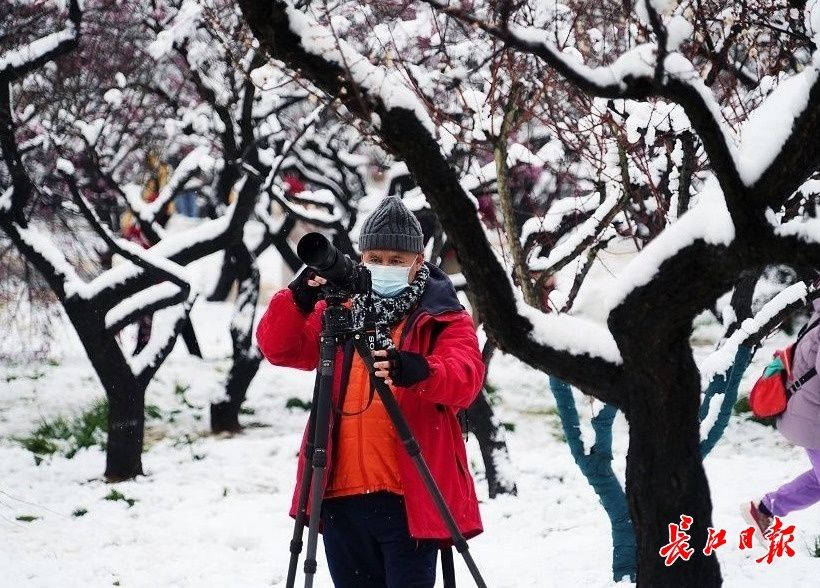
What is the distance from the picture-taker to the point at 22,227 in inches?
314

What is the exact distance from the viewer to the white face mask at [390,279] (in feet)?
10.7

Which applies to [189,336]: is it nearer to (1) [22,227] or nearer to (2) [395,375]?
(1) [22,227]

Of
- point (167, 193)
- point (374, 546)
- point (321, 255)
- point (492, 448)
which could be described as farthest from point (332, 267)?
point (167, 193)

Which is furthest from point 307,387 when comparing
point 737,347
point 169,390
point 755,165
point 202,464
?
point 755,165

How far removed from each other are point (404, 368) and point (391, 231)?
1.98 ft

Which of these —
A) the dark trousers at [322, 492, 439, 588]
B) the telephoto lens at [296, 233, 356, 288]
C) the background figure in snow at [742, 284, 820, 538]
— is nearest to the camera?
the telephoto lens at [296, 233, 356, 288]

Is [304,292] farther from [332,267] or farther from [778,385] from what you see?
[778,385]

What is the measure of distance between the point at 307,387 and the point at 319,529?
7909 millimetres

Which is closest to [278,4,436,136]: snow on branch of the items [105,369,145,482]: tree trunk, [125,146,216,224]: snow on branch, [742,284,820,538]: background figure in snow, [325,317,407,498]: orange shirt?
[325,317,407,498]: orange shirt

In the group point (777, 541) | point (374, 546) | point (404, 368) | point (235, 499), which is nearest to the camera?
point (404, 368)

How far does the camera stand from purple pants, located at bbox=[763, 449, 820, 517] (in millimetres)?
4328

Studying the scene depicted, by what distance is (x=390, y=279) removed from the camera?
3.28 metres

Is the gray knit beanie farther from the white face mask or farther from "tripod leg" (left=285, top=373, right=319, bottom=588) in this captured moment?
"tripod leg" (left=285, top=373, right=319, bottom=588)

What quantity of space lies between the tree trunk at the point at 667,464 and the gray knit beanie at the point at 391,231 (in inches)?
31.8
